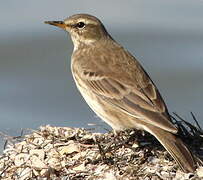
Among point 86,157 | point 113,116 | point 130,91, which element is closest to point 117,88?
point 130,91

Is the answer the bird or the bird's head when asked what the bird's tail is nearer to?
the bird

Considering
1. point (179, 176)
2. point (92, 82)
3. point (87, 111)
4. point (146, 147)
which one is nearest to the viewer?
point (179, 176)

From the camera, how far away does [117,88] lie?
8.80 meters

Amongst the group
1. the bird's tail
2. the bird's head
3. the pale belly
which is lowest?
the bird's tail

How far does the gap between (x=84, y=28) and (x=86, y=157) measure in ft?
7.47

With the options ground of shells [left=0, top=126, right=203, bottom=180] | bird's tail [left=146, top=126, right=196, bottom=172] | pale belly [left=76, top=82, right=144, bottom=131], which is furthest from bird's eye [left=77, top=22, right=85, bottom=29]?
bird's tail [left=146, top=126, right=196, bottom=172]

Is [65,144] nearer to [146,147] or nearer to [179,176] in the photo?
[146,147]

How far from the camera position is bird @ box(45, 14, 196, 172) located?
8084mm

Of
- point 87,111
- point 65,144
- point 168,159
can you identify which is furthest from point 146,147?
point 87,111

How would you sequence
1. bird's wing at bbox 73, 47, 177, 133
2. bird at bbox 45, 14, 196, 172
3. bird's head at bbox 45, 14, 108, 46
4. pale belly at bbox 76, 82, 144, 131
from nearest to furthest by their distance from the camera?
bird at bbox 45, 14, 196, 172, bird's wing at bbox 73, 47, 177, 133, pale belly at bbox 76, 82, 144, 131, bird's head at bbox 45, 14, 108, 46

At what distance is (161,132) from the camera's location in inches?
320

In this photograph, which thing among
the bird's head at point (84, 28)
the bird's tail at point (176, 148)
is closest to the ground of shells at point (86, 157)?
the bird's tail at point (176, 148)

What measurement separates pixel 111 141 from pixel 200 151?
93 centimetres

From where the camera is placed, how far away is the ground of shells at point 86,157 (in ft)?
25.5
